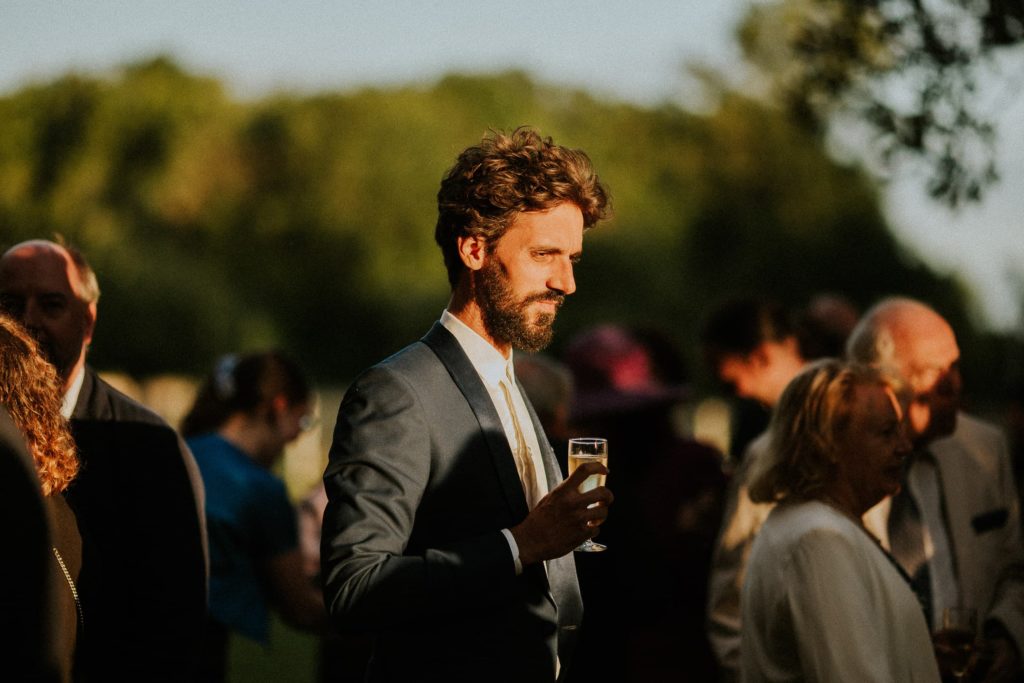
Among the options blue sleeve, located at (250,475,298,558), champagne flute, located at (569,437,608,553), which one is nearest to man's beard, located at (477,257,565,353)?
champagne flute, located at (569,437,608,553)

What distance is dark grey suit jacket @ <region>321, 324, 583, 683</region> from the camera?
249 centimetres

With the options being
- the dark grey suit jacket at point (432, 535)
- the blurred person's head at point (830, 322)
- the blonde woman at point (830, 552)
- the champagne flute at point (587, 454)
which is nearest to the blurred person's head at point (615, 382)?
the blurred person's head at point (830, 322)

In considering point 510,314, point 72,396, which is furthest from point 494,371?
point 72,396

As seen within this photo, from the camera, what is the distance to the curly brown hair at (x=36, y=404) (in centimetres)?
268

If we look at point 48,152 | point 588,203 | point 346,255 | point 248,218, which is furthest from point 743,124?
Answer: point 588,203

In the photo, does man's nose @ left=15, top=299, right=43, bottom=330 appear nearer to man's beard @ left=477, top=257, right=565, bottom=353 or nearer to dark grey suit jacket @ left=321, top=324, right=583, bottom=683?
dark grey suit jacket @ left=321, top=324, right=583, bottom=683

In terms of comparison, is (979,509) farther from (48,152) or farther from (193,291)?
(48,152)

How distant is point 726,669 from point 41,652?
→ 3170 millimetres

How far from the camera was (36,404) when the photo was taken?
2717 mm

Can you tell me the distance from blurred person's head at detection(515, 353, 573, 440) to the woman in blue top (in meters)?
1.18

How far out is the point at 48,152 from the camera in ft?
83.5

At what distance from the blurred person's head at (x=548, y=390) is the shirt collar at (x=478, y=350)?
1.64 m

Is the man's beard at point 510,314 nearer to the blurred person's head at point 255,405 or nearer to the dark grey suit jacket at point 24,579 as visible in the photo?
the dark grey suit jacket at point 24,579

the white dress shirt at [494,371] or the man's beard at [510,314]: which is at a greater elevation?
the man's beard at [510,314]
